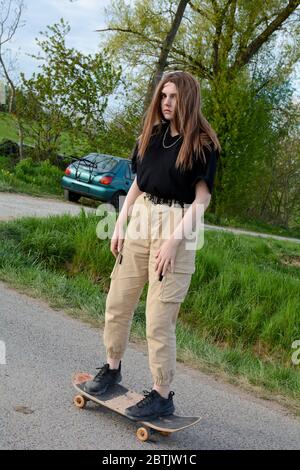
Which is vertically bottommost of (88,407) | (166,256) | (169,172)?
(88,407)

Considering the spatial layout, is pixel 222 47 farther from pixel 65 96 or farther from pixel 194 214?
pixel 194 214

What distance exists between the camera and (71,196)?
727 inches

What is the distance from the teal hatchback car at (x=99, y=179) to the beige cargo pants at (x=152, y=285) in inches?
524

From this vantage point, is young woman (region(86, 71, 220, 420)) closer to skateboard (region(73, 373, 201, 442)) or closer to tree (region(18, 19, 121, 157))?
skateboard (region(73, 373, 201, 442))

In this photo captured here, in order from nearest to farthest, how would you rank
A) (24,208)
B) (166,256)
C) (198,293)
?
(166,256)
(198,293)
(24,208)

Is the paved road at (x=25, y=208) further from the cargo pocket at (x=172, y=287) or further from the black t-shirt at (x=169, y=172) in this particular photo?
the cargo pocket at (x=172, y=287)

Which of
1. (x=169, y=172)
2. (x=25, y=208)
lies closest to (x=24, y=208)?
(x=25, y=208)

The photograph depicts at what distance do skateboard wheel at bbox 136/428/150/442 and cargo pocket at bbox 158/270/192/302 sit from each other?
2.37 ft

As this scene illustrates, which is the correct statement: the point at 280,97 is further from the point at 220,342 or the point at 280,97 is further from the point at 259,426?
the point at 259,426

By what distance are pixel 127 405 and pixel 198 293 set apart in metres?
4.88

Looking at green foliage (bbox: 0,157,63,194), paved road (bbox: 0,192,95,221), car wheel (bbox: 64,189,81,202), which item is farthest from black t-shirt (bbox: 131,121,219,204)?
car wheel (bbox: 64,189,81,202)

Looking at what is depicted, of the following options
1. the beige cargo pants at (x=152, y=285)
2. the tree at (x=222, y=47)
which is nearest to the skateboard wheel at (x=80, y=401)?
the beige cargo pants at (x=152, y=285)

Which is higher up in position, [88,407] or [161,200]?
[161,200]

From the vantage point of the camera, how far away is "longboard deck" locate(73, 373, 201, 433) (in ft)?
12.2
